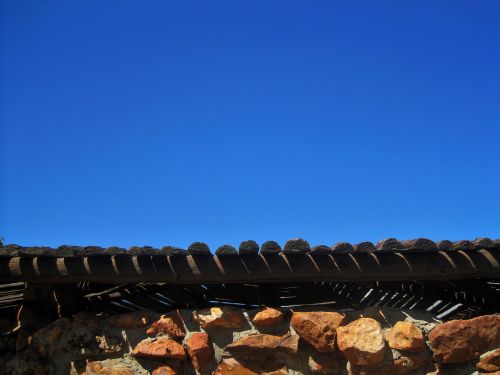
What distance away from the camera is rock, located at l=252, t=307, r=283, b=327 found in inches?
129

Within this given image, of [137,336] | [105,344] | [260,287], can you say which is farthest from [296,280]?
[105,344]

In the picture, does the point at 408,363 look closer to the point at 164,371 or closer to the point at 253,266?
the point at 253,266

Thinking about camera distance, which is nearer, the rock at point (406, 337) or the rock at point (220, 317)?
the rock at point (406, 337)

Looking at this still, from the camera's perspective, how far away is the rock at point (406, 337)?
3088mm

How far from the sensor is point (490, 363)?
10.0 ft

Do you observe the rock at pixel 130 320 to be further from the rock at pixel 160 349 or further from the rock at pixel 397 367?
the rock at pixel 397 367

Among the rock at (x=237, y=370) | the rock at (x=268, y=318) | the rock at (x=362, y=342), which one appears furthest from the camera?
the rock at (x=268, y=318)

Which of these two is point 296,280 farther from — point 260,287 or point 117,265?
point 117,265

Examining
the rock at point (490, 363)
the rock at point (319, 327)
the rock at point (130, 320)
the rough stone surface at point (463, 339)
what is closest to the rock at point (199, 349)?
the rock at point (130, 320)

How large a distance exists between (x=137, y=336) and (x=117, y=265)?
596 millimetres

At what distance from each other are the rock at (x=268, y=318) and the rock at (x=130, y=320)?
0.82 m

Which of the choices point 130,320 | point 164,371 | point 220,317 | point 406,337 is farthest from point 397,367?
point 130,320

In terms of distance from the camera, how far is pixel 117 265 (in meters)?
3.14

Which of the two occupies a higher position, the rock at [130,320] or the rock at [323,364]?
the rock at [130,320]
